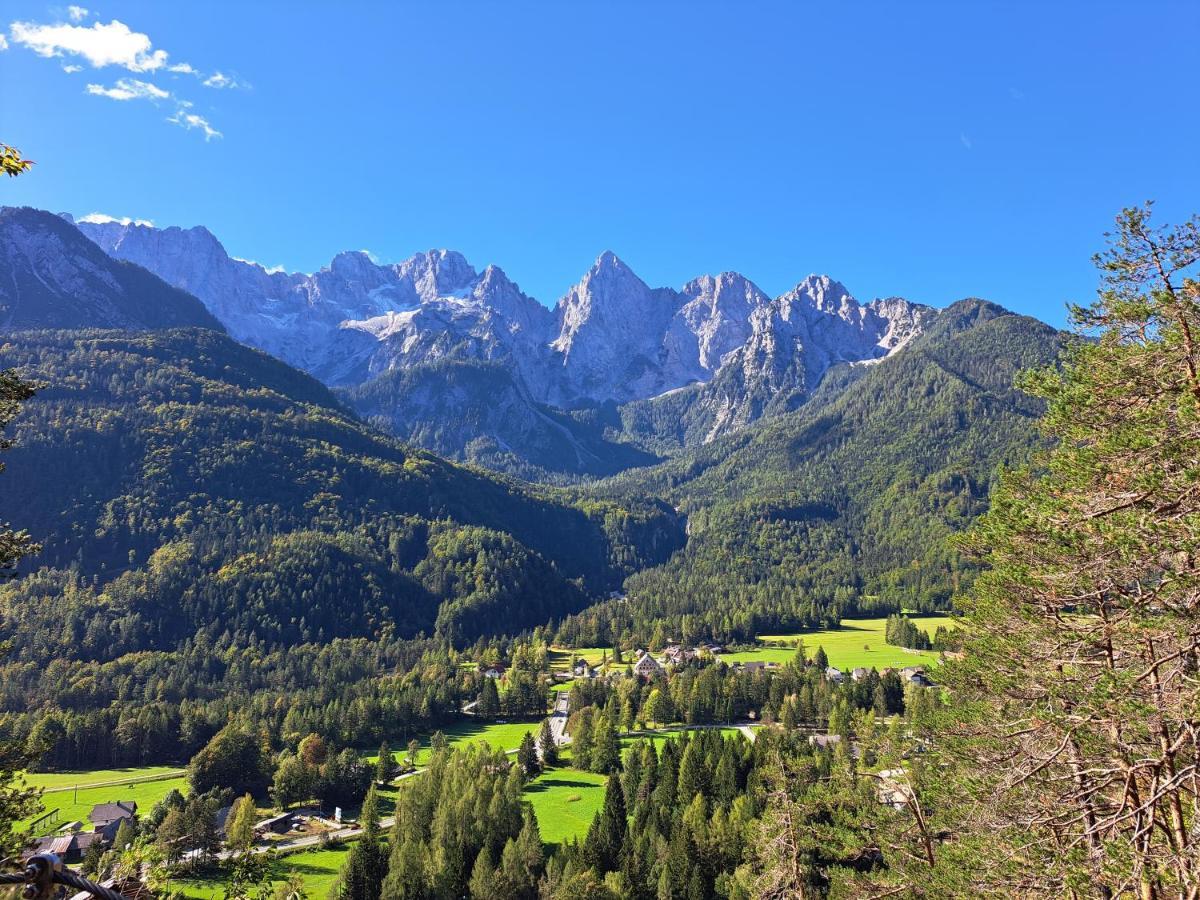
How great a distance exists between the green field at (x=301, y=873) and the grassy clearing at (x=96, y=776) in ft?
112

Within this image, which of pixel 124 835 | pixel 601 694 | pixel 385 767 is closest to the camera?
pixel 124 835

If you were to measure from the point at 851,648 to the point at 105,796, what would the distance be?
4942 inches

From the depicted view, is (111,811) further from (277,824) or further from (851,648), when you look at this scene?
(851,648)

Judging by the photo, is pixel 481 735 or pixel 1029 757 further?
pixel 481 735

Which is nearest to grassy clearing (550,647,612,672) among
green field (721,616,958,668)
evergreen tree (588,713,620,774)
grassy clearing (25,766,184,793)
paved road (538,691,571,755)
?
paved road (538,691,571,755)

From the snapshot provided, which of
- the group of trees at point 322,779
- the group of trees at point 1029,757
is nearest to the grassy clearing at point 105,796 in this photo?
the group of trees at point 322,779

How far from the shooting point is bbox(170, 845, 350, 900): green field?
164 feet

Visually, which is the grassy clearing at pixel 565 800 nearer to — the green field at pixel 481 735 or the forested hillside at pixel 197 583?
the green field at pixel 481 735

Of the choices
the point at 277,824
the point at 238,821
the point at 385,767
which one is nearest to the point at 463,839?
the point at 238,821

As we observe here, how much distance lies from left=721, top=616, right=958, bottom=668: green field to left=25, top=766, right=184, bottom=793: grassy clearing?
96.8m

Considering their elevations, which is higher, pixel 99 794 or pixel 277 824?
pixel 99 794

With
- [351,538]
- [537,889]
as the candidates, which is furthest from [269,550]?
[537,889]

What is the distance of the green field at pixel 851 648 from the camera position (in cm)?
12062

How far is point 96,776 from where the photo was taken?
8131 centimetres
